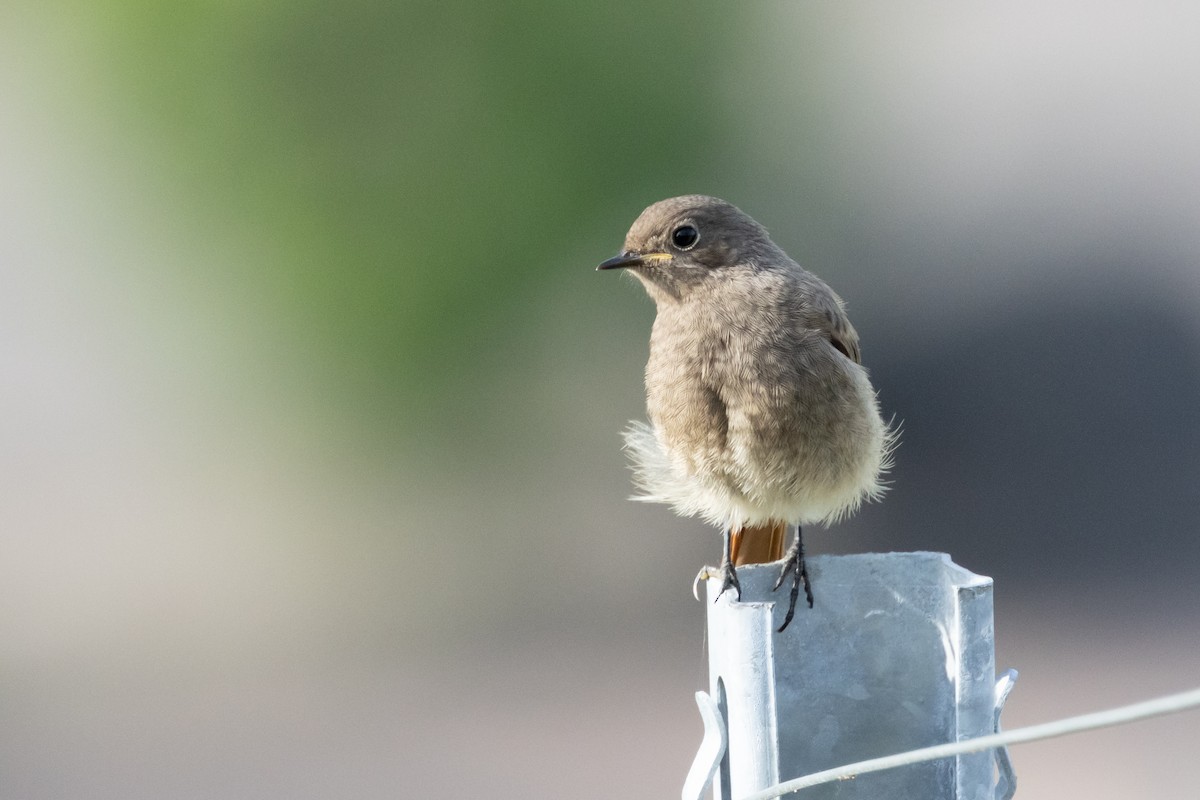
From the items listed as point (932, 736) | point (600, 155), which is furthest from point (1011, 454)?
point (932, 736)

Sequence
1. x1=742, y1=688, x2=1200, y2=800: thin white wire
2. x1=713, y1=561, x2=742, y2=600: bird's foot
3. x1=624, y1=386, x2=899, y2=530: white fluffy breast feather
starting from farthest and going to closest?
x1=624, y1=386, x2=899, y2=530: white fluffy breast feather → x1=713, y1=561, x2=742, y2=600: bird's foot → x1=742, y1=688, x2=1200, y2=800: thin white wire

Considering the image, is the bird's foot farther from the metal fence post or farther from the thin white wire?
the thin white wire

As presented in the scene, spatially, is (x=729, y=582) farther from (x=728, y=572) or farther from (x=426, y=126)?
(x=426, y=126)

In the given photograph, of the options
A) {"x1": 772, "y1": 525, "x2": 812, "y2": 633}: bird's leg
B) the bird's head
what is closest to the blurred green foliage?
the bird's head

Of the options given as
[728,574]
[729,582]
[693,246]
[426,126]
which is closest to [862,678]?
[729,582]

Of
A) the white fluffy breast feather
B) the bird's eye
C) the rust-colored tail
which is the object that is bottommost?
the rust-colored tail

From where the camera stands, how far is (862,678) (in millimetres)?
2391

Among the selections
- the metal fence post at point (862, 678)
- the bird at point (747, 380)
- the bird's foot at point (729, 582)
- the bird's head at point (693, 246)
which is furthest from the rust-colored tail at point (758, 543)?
the metal fence post at point (862, 678)

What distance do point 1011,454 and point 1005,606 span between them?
1.54 m

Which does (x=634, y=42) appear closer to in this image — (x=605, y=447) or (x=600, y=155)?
(x=600, y=155)

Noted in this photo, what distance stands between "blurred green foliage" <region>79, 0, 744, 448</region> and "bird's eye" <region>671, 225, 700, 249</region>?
6.80 metres

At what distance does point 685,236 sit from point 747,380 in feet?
2.03

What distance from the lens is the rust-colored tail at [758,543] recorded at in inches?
166

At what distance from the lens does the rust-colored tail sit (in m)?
4.22
